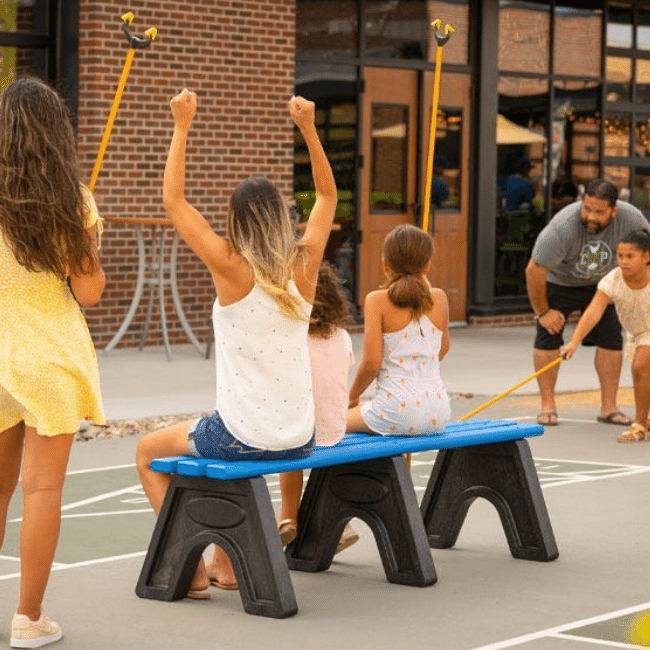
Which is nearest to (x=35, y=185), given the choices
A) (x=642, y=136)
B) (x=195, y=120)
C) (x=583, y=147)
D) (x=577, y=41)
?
(x=195, y=120)

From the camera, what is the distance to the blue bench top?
6.77 meters

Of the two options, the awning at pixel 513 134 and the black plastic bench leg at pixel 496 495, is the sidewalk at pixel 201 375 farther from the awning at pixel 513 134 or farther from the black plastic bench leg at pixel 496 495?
the black plastic bench leg at pixel 496 495

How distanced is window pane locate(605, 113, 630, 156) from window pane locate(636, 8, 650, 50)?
32.7 inches

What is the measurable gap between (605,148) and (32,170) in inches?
635

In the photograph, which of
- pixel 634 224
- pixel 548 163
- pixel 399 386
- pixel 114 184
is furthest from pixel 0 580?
pixel 548 163

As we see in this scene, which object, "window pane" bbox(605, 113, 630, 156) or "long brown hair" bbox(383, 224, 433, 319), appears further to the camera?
"window pane" bbox(605, 113, 630, 156)

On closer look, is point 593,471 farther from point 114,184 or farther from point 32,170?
point 114,184

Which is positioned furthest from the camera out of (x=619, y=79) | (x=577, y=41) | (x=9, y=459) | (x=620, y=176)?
(x=620, y=176)

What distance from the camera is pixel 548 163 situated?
20.9 metres

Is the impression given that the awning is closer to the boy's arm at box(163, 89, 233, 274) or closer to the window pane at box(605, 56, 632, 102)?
→ the window pane at box(605, 56, 632, 102)

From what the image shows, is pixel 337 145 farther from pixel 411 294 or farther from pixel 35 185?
pixel 35 185

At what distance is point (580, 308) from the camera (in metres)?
12.9

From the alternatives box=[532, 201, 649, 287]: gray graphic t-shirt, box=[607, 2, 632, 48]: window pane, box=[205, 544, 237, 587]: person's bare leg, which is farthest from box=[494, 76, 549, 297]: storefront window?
box=[205, 544, 237, 587]: person's bare leg

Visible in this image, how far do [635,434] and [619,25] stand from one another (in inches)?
430
